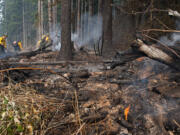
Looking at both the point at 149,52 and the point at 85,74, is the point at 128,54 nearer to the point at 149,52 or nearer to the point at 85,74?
the point at 149,52

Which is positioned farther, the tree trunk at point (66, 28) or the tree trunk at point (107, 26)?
the tree trunk at point (107, 26)

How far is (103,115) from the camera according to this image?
2.71m

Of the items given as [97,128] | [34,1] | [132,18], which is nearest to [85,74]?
[97,128]

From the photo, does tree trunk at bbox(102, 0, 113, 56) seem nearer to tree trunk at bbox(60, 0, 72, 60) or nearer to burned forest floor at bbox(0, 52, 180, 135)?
tree trunk at bbox(60, 0, 72, 60)

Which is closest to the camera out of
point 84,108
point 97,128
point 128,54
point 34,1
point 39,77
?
point 97,128

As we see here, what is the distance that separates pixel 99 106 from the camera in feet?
10.3

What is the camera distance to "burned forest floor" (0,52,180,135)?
73.7 inches

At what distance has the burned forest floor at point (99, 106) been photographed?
1871mm

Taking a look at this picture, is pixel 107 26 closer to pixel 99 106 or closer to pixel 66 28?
pixel 66 28

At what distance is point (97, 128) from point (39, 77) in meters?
3.21

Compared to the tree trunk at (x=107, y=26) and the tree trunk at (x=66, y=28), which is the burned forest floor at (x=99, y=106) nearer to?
the tree trunk at (x=66, y=28)

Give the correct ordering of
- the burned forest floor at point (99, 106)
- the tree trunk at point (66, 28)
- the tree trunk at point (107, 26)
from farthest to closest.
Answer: the tree trunk at point (107, 26) → the tree trunk at point (66, 28) → the burned forest floor at point (99, 106)

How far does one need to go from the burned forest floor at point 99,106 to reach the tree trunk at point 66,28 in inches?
137

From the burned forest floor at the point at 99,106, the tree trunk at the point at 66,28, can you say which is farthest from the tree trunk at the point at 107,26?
the burned forest floor at the point at 99,106
